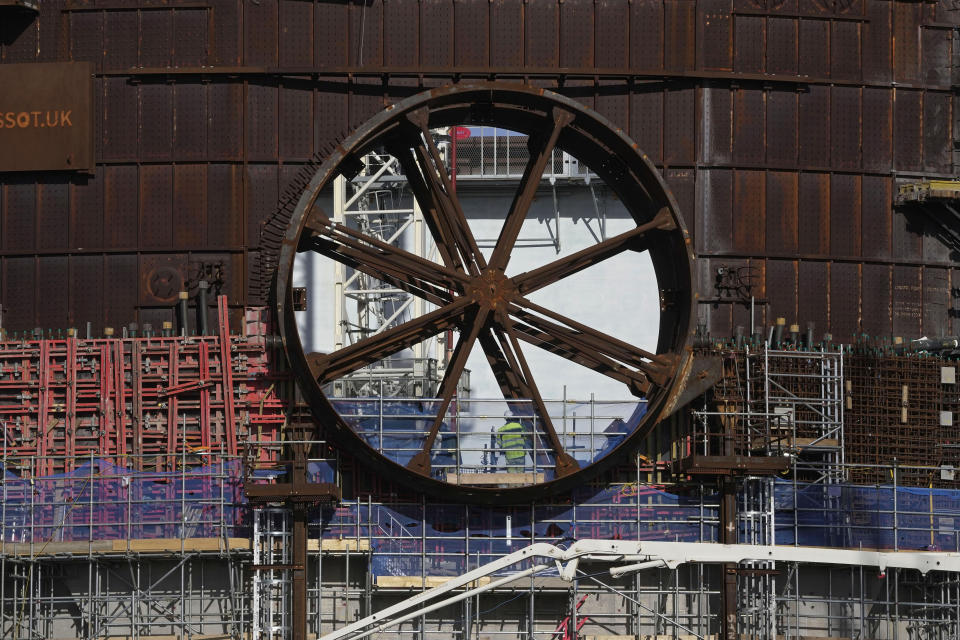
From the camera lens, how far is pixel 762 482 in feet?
123

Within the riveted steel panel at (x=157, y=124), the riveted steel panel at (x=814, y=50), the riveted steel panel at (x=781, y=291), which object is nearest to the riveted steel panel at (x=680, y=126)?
the riveted steel panel at (x=814, y=50)

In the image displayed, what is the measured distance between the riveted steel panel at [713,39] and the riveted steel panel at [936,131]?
4.79 metres

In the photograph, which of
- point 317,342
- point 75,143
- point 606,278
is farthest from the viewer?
point 606,278

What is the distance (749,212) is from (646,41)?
4.46 meters

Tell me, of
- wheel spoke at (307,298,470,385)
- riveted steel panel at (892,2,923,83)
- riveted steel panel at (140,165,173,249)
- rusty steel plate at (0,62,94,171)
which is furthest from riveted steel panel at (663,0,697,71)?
rusty steel plate at (0,62,94,171)

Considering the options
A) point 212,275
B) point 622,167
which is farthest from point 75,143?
point 622,167

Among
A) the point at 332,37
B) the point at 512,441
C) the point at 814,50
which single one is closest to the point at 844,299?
the point at 814,50

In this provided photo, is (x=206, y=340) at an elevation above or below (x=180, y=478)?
above

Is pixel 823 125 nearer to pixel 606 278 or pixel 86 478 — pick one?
pixel 606 278

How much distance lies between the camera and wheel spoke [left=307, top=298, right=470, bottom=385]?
120 ft

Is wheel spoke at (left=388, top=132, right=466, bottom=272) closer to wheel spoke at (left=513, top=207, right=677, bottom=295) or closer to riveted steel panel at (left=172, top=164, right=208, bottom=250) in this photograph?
wheel spoke at (left=513, top=207, right=677, bottom=295)

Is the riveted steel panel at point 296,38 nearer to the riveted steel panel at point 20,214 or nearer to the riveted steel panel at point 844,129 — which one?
the riveted steel panel at point 20,214

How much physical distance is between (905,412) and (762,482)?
3.99 meters

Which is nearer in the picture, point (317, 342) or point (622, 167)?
point (622, 167)
